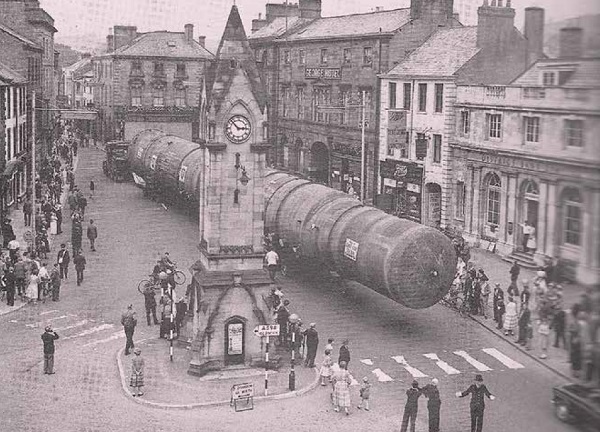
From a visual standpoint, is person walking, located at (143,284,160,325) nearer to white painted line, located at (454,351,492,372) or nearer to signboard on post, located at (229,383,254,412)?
signboard on post, located at (229,383,254,412)

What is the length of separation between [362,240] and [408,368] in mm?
4757

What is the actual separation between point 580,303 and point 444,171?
40.1 metres

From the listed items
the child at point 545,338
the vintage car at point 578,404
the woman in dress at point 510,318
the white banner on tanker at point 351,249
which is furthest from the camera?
the white banner on tanker at point 351,249

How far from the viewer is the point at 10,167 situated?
41.9 m

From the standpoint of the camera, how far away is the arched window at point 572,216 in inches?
79.8

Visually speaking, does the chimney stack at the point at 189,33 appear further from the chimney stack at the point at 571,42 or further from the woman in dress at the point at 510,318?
the chimney stack at the point at 571,42

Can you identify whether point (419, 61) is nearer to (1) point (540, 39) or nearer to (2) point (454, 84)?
(2) point (454, 84)

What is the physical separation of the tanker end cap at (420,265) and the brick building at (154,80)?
52.3 meters

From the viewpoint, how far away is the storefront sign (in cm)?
5391

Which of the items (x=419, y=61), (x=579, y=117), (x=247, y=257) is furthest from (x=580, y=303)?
(x=419, y=61)

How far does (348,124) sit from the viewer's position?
5278cm

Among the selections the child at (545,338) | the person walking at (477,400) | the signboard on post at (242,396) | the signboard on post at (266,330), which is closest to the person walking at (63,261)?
the signboard on post at (266,330)

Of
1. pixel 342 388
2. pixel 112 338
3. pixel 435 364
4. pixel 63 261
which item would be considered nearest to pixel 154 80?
pixel 63 261

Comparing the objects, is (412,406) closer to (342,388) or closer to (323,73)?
(342,388)
